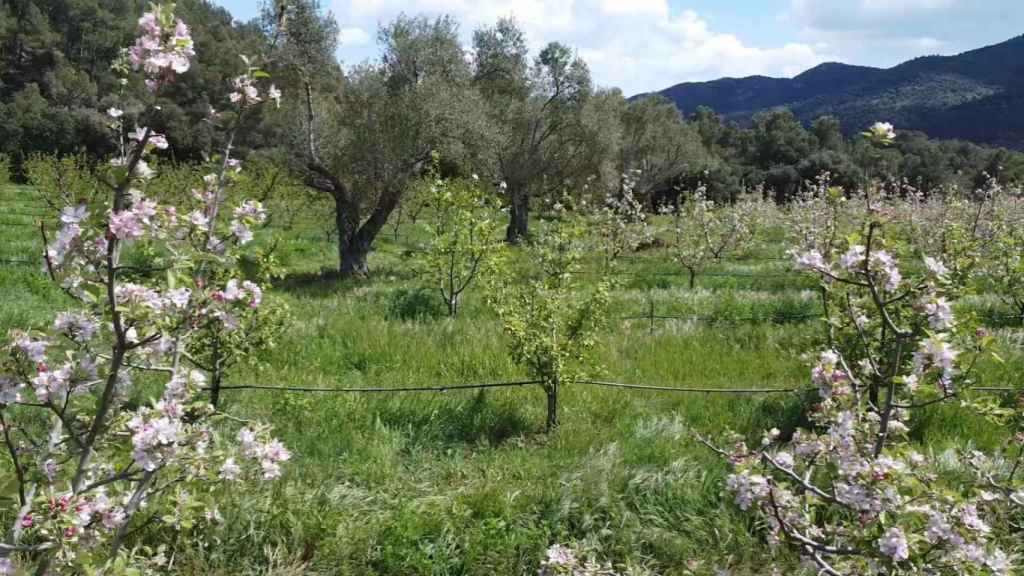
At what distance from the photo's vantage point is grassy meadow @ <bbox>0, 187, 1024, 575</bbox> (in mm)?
4754

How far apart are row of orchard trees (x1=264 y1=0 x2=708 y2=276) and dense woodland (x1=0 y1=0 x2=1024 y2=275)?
5cm

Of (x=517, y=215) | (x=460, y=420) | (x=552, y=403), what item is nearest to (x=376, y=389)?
(x=460, y=420)

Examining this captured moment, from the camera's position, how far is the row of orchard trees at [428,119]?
14.6 meters

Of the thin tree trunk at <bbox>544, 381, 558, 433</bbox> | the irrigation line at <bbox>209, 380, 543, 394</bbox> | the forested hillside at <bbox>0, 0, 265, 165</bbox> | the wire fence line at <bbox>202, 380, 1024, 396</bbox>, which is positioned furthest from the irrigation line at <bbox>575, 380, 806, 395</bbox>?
the forested hillside at <bbox>0, 0, 265, 165</bbox>

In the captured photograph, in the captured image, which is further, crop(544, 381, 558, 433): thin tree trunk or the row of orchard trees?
the row of orchard trees

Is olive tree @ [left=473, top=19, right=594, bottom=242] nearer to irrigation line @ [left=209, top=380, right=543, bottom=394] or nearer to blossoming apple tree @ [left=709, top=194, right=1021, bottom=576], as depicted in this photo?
irrigation line @ [left=209, top=380, right=543, bottom=394]

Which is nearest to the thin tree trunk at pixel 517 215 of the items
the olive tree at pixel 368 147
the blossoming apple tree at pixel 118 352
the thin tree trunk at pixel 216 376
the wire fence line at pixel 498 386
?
the olive tree at pixel 368 147

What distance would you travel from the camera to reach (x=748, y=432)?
6.43m

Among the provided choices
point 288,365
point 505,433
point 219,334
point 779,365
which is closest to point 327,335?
point 288,365

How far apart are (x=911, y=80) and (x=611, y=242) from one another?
163901 millimetres

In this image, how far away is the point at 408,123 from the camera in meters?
14.9

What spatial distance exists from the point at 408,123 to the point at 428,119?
0.44 metres

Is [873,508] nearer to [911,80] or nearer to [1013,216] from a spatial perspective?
[1013,216]

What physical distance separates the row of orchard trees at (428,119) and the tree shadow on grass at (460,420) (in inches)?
128
